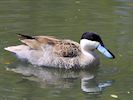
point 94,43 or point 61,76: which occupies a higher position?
point 94,43

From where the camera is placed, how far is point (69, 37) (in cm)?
1222

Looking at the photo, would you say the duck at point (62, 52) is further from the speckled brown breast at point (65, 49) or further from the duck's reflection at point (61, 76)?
the duck's reflection at point (61, 76)

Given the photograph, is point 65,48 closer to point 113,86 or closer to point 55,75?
point 55,75

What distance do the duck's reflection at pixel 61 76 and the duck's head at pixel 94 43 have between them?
0.38 metres

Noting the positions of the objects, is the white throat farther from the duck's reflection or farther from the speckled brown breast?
the duck's reflection

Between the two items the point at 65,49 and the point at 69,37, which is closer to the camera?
the point at 65,49

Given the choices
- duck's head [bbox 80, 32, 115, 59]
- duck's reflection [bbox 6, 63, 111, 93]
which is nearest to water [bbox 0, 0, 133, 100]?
duck's reflection [bbox 6, 63, 111, 93]

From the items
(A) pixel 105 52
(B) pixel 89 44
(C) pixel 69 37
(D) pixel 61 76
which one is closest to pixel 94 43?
(B) pixel 89 44

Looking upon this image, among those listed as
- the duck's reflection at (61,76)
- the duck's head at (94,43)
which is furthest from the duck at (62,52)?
the duck's reflection at (61,76)

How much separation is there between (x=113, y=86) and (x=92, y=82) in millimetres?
506

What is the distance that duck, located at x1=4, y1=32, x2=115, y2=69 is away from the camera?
1085cm

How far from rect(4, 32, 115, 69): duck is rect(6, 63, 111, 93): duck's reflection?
0.12 m

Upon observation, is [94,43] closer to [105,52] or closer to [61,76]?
[105,52]

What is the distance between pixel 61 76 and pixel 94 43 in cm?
88
